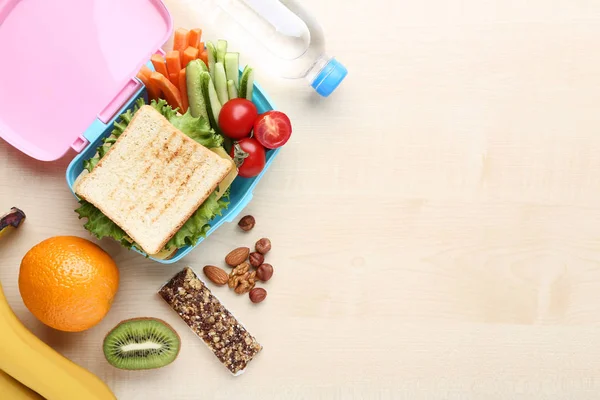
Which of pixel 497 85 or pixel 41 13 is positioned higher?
pixel 41 13

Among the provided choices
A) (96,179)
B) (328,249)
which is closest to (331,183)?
(328,249)

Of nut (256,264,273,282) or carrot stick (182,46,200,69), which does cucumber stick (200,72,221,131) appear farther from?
nut (256,264,273,282)

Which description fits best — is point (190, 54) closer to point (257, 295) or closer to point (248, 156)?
point (248, 156)

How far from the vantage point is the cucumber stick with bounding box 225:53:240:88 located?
91cm

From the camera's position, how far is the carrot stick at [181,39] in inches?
36.8

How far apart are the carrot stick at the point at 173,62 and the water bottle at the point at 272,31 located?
11 centimetres

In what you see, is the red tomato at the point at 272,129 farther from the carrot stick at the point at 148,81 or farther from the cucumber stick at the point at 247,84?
the carrot stick at the point at 148,81

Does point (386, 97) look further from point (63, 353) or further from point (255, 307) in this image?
point (63, 353)

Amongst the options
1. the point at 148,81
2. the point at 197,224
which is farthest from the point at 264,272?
the point at 148,81

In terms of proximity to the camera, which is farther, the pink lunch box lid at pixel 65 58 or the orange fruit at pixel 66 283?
the pink lunch box lid at pixel 65 58

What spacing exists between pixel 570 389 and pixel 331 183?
0.57m

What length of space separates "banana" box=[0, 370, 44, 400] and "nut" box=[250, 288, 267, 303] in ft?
1.22

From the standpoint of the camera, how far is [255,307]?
1.03 m

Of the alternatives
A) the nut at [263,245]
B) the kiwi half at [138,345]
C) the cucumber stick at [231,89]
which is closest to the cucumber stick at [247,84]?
the cucumber stick at [231,89]
